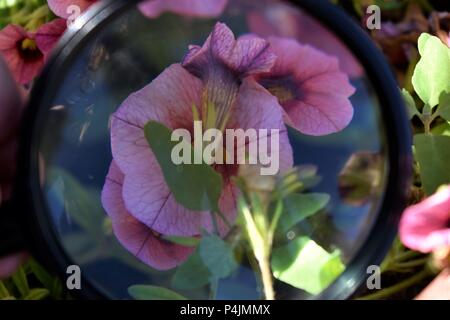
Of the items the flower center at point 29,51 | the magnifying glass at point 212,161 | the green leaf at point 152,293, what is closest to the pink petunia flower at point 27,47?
the flower center at point 29,51

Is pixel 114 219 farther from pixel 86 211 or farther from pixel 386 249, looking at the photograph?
pixel 386 249

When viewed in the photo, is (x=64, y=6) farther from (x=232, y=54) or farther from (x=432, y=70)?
(x=432, y=70)

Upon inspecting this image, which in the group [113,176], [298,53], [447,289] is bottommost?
[447,289]

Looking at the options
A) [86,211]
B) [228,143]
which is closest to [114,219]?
[86,211]

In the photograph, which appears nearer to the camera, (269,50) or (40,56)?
(269,50)

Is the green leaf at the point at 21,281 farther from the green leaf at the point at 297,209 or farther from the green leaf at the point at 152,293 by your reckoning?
the green leaf at the point at 297,209

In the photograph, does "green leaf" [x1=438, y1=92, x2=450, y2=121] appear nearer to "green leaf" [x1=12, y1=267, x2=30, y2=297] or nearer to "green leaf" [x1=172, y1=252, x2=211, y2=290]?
"green leaf" [x1=172, y1=252, x2=211, y2=290]
